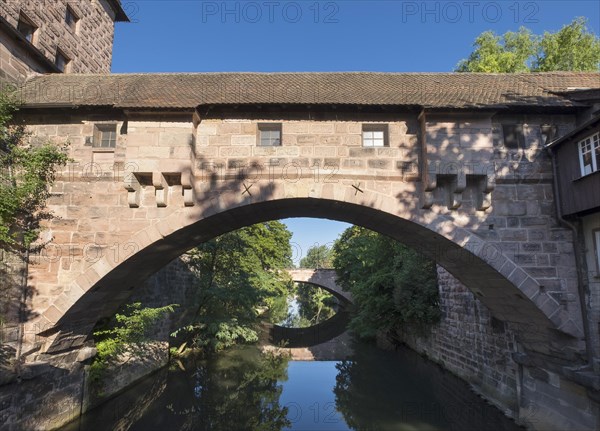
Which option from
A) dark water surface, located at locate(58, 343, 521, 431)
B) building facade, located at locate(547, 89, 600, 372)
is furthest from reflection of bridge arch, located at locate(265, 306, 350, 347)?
building facade, located at locate(547, 89, 600, 372)

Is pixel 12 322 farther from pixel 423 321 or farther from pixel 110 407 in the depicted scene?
pixel 423 321

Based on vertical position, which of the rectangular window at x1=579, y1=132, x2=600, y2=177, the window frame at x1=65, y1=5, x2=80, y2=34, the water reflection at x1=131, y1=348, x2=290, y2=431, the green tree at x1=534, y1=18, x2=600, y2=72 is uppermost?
the green tree at x1=534, y1=18, x2=600, y2=72

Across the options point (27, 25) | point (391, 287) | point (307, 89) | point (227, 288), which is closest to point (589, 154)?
point (307, 89)

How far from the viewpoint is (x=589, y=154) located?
642 centimetres

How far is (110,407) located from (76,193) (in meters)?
5.46

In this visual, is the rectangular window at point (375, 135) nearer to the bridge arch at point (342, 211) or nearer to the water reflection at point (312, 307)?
the bridge arch at point (342, 211)

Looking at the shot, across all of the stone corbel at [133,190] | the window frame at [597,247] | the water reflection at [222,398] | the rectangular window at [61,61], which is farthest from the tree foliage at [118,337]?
the window frame at [597,247]

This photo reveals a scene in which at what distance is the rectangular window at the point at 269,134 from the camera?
7590 millimetres

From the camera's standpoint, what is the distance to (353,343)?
70.3 feet

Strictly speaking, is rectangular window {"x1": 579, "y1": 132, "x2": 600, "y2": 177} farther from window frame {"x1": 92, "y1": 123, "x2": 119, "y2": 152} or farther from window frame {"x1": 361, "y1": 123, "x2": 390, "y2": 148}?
window frame {"x1": 92, "y1": 123, "x2": 119, "y2": 152}

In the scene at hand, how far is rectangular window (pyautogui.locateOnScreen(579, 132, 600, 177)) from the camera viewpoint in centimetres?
622

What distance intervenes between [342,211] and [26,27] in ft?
29.3

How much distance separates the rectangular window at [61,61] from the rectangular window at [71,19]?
3.39 feet

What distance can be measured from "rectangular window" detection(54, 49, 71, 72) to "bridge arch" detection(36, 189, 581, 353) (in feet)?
23.2
